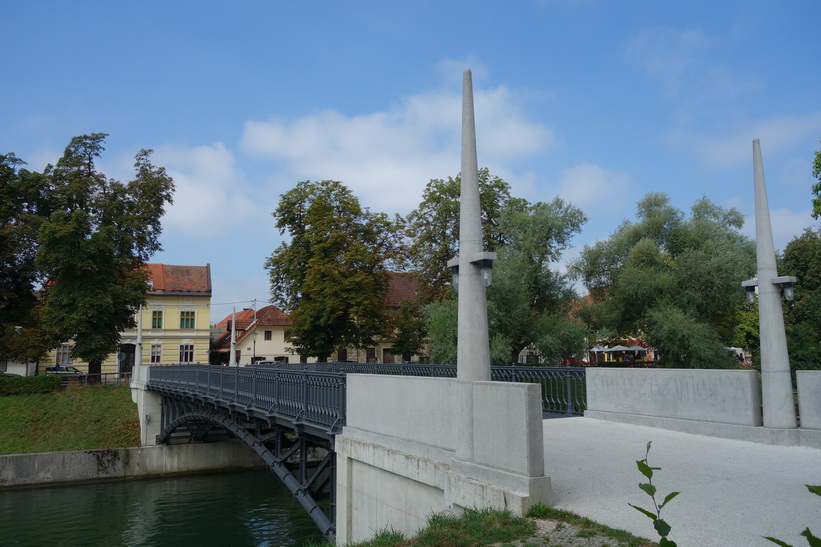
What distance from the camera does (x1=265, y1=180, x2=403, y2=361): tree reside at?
107 ft

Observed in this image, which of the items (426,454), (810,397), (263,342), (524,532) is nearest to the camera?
(524,532)

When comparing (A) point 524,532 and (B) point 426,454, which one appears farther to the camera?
(B) point 426,454

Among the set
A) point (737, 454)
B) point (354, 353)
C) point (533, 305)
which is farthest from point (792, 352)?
point (354, 353)

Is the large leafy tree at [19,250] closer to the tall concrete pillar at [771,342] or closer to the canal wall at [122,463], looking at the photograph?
the canal wall at [122,463]

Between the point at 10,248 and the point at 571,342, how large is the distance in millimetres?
31231

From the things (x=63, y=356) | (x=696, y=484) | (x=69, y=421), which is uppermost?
(x=63, y=356)

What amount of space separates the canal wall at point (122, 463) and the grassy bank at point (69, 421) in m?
0.87

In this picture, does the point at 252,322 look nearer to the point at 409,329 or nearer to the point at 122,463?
the point at 409,329

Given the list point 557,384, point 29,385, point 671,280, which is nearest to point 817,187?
point 671,280

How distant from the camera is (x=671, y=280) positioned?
30312 millimetres

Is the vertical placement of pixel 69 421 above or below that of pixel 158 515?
above

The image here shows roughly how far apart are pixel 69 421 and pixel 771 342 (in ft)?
104

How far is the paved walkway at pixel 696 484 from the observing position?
17.4ft

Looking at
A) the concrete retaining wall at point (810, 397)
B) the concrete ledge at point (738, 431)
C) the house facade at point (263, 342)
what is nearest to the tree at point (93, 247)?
the house facade at point (263, 342)
